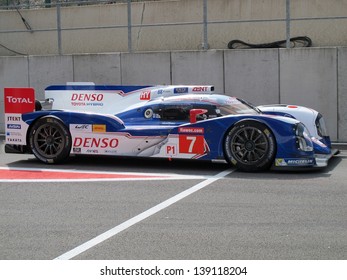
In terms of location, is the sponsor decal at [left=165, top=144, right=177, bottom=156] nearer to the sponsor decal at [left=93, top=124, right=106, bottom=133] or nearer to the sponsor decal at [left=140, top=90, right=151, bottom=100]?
the sponsor decal at [left=93, top=124, right=106, bottom=133]

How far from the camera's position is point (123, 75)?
15.1 meters

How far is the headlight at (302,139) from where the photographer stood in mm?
9648

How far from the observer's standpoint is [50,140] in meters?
11.0

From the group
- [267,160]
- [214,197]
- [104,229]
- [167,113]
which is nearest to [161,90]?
[167,113]

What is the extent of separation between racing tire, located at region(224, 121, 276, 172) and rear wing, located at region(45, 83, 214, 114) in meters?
1.84

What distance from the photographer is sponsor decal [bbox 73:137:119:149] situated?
10680 millimetres

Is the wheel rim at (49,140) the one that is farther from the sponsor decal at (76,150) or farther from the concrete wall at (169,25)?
the concrete wall at (169,25)

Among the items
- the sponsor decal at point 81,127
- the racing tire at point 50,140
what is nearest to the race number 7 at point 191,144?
the sponsor decal at point 81,127

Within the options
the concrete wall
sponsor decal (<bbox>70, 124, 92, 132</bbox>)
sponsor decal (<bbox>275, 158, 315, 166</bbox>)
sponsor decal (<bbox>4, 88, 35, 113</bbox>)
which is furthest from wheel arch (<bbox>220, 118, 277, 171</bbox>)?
the concrete wall

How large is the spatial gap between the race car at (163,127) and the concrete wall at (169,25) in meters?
4.92

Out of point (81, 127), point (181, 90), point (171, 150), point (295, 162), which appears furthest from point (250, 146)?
point (81, 127)

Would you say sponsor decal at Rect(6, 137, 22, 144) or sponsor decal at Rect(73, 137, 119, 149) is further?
sponsor decal at Rect(6, 137, 22, 144)

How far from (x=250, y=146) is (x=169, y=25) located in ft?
23.8

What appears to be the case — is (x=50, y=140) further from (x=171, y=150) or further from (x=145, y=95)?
(x=171, y=150)
